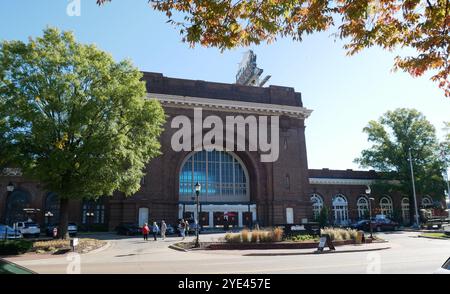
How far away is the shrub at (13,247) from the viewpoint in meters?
19.3

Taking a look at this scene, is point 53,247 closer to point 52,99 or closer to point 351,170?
point 52,99

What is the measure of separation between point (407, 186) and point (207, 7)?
54084 millimetres

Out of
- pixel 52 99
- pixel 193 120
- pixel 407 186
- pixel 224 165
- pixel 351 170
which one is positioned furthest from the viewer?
pixel 351 170

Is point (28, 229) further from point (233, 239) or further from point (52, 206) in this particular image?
point (233, 239)

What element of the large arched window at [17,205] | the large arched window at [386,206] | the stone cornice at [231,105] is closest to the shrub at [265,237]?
the stone cornice at [231,105]

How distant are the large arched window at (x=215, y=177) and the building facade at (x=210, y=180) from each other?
5.0 inches

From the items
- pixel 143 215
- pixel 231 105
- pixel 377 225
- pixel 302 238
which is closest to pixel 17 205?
pixel 143 215

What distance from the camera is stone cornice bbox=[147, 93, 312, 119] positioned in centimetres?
4541

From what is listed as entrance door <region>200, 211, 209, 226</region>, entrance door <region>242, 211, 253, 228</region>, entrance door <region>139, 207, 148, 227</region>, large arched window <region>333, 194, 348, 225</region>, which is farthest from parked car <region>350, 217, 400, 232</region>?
entrance door <region>139, 207, 148, 227</region>

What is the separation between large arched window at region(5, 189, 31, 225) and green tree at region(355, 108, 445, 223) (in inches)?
1858

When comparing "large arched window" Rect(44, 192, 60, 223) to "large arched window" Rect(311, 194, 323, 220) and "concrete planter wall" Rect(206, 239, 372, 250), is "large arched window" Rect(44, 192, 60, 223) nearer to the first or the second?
"concrete planter wall" Rect(206, 239, 372, 250)

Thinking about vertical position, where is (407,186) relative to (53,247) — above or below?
above
